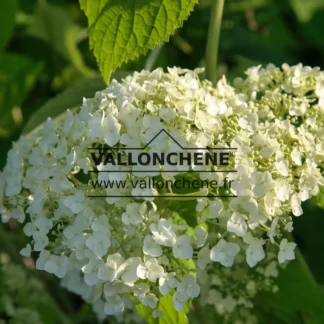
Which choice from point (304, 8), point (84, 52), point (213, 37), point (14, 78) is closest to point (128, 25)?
point (213, 37)

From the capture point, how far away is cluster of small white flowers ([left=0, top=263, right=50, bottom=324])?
6.16 ft

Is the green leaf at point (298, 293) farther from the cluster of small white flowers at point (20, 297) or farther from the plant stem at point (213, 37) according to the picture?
the cluster of small white flowers at point (20, 297)

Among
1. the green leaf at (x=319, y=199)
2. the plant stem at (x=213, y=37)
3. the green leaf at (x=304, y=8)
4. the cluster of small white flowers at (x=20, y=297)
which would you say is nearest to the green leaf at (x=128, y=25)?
the plant stem at (x=213, y=37)

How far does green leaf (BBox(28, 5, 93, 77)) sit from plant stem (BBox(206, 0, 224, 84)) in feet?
2.64

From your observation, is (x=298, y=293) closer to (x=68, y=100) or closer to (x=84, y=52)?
(x=68, y=100)

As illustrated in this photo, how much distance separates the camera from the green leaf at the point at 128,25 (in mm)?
1235

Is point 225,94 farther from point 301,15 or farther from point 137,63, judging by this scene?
point 301,15

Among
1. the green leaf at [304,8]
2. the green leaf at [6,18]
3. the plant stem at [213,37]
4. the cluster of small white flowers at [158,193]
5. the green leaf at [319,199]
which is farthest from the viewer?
the green leaf at [304,8]

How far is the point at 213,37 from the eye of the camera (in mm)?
1468

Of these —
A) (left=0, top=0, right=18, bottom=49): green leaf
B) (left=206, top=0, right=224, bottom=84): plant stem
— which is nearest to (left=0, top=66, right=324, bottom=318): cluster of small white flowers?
(left=206, top=0, right=224, bottom=84): plant stem

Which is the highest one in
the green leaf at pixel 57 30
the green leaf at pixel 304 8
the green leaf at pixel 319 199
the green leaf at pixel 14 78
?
the green leaf at pixel 304 8

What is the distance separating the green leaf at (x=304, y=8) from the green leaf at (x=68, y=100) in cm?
117

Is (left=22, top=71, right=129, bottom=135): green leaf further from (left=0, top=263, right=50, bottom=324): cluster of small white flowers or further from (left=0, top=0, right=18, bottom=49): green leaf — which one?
(left=0, top=263, right=50, bottom=324): cluster of small white flowers

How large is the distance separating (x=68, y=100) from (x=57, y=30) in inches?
31.1
